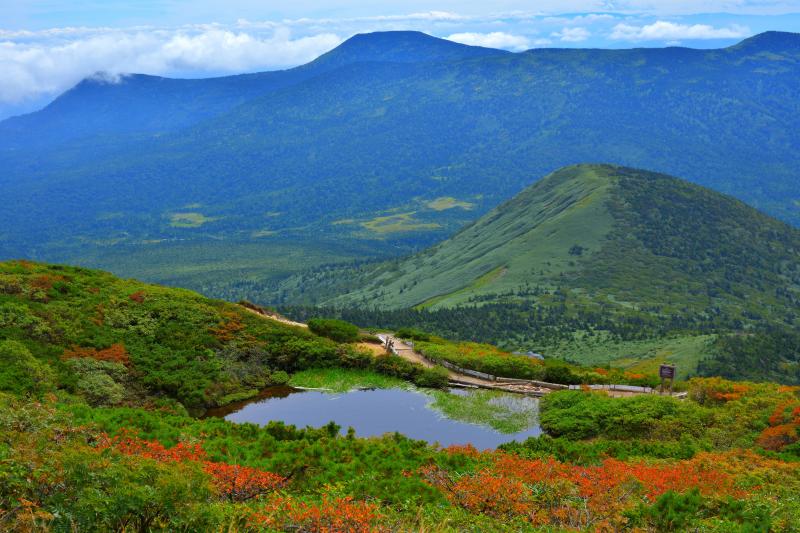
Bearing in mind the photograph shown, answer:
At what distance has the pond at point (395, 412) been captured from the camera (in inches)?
1419

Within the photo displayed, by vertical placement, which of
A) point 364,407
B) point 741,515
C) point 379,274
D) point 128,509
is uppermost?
point 128,509

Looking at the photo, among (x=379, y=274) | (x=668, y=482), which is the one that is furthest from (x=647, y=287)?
(x=668, y=482)

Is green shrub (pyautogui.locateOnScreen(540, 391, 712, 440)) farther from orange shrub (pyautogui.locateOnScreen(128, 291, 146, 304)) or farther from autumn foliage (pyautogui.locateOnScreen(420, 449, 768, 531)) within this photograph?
orange shrub (pyautogui.locateOnScreen(128, 291, 146, 304))

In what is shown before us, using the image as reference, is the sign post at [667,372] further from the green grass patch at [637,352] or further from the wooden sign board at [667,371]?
the green grass patch at [637,352]

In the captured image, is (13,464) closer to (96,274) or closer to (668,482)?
(668,482)

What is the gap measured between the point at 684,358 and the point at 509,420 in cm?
5044

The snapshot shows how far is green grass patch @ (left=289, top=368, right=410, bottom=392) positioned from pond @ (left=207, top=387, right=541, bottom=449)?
0.68m

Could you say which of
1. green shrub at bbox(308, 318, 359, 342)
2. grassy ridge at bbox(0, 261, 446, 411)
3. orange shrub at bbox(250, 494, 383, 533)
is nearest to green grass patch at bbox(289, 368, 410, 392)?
grassy ridge at bbox(0, 261, 446, 411)

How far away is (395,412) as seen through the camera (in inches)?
1540

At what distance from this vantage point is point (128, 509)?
1616 centimetres

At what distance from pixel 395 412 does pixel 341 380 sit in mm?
5948

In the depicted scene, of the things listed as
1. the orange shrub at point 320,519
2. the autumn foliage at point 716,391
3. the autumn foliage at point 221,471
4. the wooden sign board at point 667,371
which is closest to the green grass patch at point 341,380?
the wooden sign board at point 667,371

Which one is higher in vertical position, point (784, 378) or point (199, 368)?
point (199, 368)

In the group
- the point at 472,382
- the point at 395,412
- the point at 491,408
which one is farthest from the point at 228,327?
the point at 491,408
